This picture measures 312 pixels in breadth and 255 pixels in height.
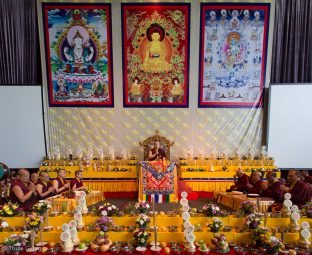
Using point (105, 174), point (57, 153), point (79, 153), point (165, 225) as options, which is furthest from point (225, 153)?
point (57, 153)

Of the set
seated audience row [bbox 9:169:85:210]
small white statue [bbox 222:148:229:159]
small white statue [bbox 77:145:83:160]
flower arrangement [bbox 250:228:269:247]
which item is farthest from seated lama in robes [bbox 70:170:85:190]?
small white statue [bbox 222:148:229:159]

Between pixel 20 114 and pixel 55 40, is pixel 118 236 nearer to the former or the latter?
pixel 20 114

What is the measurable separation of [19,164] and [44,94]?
253 centimetres

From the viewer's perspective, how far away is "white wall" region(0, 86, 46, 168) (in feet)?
31.6

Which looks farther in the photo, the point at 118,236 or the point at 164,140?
the point at 164,140

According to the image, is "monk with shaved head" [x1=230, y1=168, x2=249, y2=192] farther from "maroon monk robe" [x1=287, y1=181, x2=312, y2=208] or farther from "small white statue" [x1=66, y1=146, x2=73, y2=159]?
"small white statue" [x1=66, y1=146, x2=73, y2=159]

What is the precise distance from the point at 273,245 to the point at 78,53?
8056 millimetres

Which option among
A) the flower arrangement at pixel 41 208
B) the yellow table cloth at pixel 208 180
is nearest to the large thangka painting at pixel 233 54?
the yellow table cloth at pixel 208 180

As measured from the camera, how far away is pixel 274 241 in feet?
14.7

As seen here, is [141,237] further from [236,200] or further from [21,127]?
[21,127]

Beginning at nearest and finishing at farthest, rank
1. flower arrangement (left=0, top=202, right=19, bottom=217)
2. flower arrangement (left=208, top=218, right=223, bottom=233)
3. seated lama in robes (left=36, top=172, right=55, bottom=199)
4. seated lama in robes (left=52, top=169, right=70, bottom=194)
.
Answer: flower arrangement (left=208, top=218, right=223, bottom=233)
flower arrangement (left=0, top=202, right=19, bottom=217)
seated lama in robes (left=36, top=172, right=55, bottom=199)
seated lama in robes (left=52, top=169, right=70, bottom=194)

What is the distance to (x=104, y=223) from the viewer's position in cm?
493

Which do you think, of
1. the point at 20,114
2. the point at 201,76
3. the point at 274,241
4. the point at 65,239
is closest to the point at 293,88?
the point at 201,76

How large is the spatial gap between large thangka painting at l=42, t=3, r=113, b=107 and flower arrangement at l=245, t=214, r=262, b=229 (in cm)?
632
